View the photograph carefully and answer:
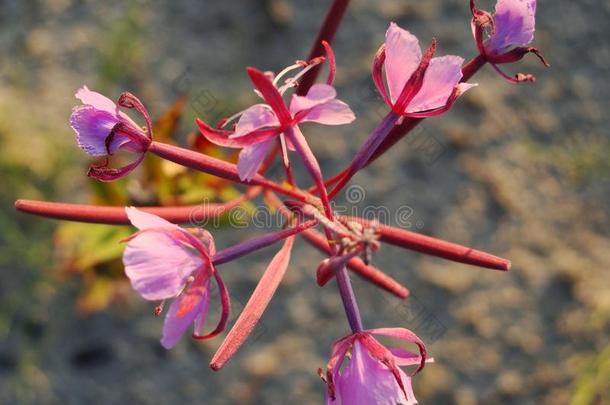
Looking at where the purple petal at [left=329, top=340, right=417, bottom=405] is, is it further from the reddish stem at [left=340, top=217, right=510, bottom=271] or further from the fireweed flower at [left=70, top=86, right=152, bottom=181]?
the fireweed flower at [left=70, top=86, right=152, bottom=181]

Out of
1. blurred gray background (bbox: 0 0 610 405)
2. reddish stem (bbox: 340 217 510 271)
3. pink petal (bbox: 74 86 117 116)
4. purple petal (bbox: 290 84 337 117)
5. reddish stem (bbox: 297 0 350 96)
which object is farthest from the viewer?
blurred gray background (bbox: 0 0 610 405)

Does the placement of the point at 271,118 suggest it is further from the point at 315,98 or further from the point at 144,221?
the point at 144,221

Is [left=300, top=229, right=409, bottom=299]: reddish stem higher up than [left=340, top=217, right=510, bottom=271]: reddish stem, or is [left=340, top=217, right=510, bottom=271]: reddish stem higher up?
[left=340, top=217, right=510, bottom=271]: reddish stem

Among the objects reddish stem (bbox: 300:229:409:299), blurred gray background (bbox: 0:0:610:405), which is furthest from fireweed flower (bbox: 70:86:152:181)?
blurred gray background (bbox: 0:0:610:405)

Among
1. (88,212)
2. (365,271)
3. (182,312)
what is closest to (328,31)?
(365,271)

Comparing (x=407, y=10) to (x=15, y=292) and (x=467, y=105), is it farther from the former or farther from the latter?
(x=15, y=292)

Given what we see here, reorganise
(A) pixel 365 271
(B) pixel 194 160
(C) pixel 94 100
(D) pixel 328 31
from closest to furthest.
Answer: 1. (C) pixel 94 100
2. (B) pixel 194 160
3. (A) pixel 365 271
4. (D) pixel 328 31

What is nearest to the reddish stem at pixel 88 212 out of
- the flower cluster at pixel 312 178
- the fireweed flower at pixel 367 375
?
the flower cluster at pixel 312 178

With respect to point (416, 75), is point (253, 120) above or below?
below
